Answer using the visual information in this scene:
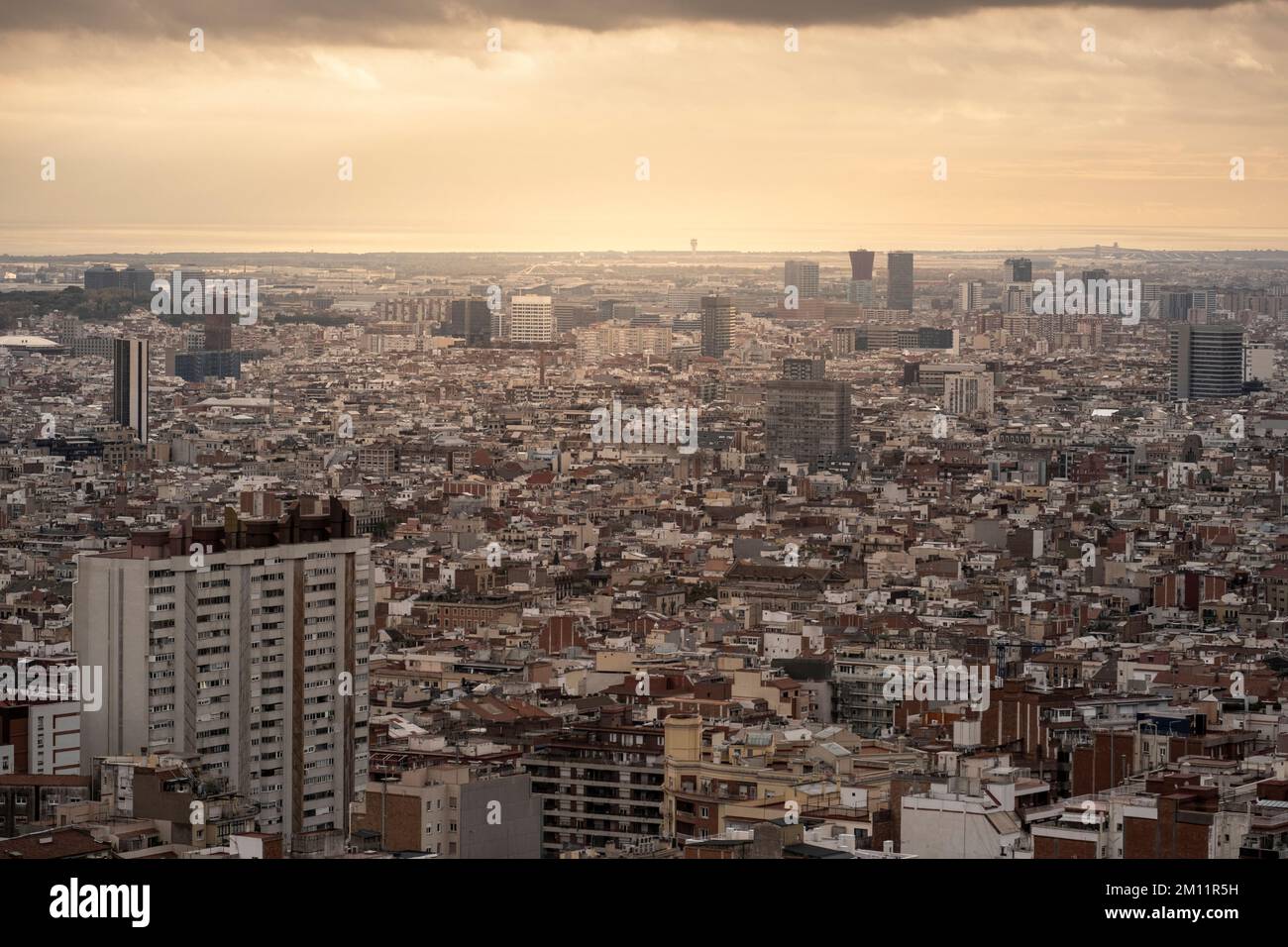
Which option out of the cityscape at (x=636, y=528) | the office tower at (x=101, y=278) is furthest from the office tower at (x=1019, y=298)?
the office tower at (x=101, y=278)

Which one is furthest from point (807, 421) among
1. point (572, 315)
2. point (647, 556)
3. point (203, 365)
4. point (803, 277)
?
point (647, 556)

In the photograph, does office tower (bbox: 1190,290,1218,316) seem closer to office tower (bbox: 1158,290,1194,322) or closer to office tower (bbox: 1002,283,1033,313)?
office tower (bbox: 1158,290,1194,322)

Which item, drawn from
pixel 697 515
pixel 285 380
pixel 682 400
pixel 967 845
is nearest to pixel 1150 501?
pixel 697 515

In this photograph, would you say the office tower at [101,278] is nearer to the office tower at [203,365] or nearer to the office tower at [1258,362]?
the office tower at [203,365]

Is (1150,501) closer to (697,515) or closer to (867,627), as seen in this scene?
(697,515)

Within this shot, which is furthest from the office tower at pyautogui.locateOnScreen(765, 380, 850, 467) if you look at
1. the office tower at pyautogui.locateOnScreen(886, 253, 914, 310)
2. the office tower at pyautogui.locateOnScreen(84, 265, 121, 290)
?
the office tower at pyautogui.locateOnScreen(84, 265, 121, 290)
